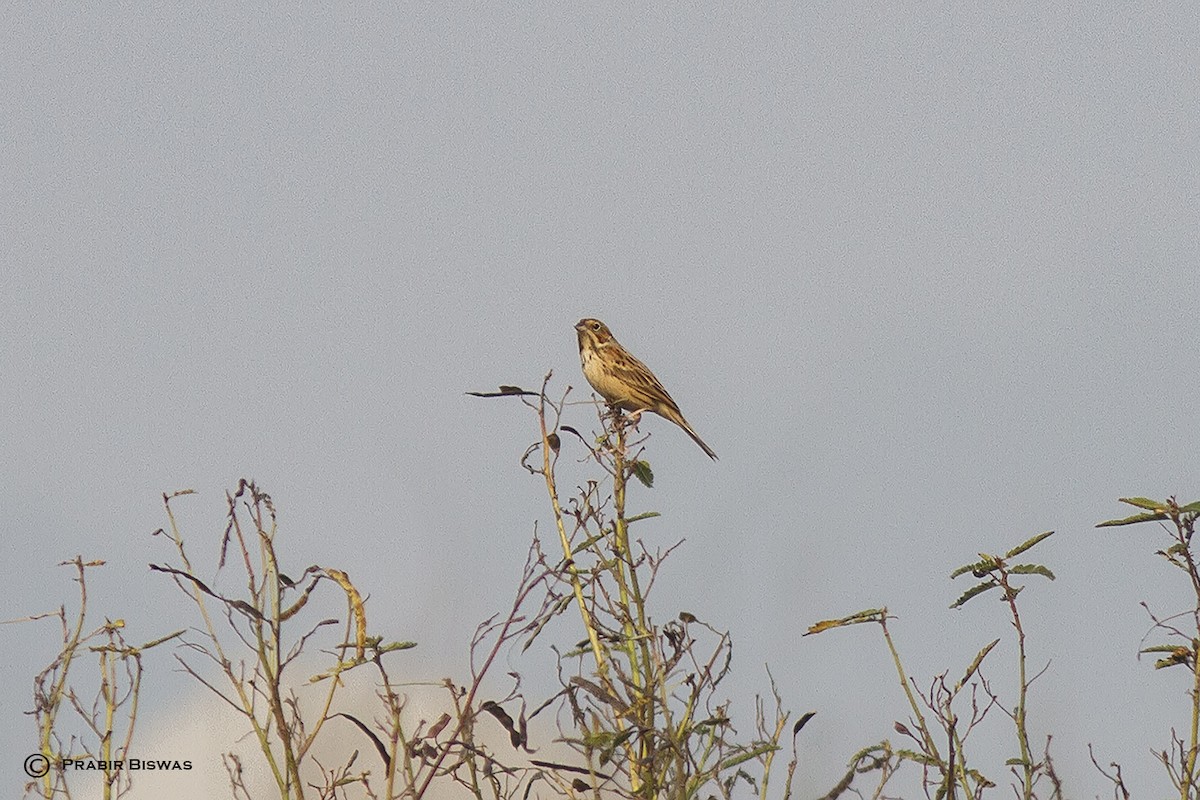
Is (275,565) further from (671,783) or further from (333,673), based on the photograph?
(671,783)

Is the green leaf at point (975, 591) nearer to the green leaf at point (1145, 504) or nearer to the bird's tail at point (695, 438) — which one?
the green leaf at point (1145, 504)

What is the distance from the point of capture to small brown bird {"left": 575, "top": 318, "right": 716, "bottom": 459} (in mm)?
13016

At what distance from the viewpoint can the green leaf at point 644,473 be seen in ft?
20.4

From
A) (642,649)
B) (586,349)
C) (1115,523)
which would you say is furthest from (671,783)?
(586,349)

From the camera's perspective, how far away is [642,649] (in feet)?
14.5

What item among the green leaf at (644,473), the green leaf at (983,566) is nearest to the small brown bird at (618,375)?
the green leaf at (644,473)

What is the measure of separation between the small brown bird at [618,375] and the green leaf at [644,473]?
6462 mm

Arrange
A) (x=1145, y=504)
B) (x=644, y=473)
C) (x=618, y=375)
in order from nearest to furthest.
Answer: (x=1145, y=504), (x=644, y=473), (x=618, y=375)

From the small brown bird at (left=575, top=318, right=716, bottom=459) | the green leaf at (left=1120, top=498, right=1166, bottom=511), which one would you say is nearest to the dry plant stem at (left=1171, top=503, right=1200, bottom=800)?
the green leaf at (left=1120, top=498, right=1166, bottom=511)

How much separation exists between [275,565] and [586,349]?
365 inches

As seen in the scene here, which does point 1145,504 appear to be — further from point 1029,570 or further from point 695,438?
point 695,438

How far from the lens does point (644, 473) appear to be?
6.29 metres

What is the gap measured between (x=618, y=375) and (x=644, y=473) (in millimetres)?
6821

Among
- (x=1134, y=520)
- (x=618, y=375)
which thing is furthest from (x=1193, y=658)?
(x=618, y=375)
